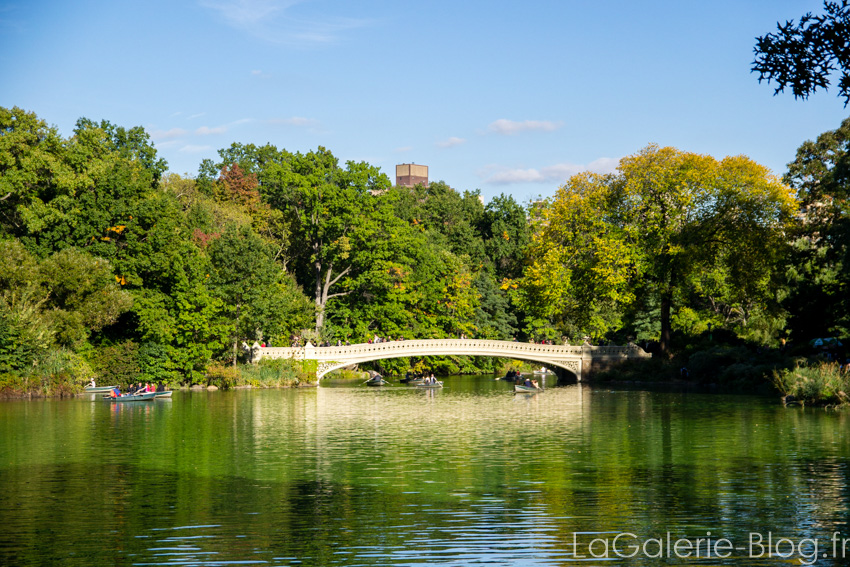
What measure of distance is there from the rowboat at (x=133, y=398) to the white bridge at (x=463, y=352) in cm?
1028

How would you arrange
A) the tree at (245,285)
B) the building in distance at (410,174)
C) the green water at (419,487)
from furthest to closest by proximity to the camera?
the building in distance at (410,174), the tree at (245,285), the green water at (419,487)

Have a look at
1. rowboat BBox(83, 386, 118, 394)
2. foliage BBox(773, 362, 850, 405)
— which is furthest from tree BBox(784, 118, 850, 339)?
rowboat BBox(83, 386, 118, 394)

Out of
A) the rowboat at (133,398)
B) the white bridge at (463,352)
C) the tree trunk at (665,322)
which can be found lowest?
the rowboat at (133,398)

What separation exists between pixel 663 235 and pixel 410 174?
3971 inches

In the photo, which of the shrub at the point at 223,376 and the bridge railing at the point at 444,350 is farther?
the bridge railing at the point at 444,350

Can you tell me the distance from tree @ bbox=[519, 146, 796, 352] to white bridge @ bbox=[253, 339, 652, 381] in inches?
103

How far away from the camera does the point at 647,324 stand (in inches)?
2677

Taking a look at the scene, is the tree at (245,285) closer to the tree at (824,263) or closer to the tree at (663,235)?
the tree at (663,235)

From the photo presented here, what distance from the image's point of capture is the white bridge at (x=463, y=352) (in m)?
56.6

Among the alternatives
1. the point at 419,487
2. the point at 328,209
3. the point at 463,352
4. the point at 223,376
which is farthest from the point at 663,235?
the point at 419,487

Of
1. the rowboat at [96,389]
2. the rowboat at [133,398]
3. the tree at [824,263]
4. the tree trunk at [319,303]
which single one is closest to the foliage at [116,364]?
the rowboat at [96,389]

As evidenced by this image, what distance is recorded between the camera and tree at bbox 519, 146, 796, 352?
53.2 meters

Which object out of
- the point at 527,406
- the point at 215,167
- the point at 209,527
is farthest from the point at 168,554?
the point at 215,167

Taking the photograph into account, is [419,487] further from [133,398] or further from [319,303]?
[319,303]
